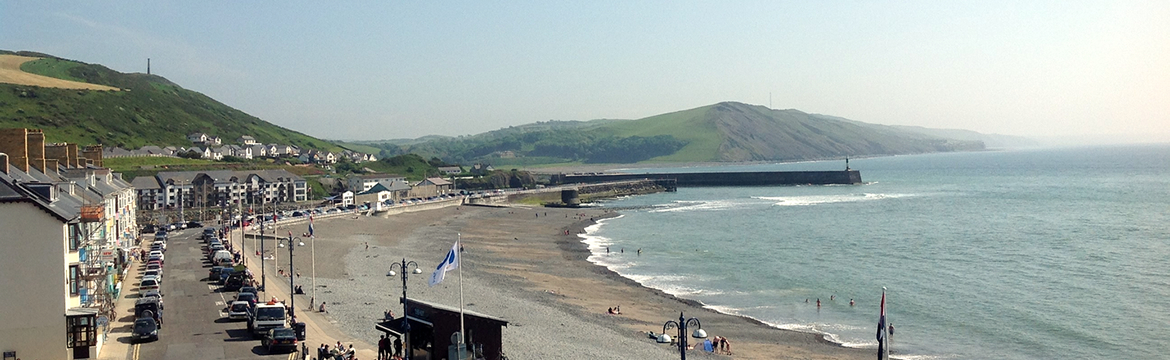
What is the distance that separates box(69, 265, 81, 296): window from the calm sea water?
86.9 feet

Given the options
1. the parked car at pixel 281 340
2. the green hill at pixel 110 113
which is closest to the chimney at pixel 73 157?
the parked car at pixel 281 340

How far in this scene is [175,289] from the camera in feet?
119

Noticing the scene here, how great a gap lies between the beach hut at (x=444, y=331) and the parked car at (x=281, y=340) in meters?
4.22

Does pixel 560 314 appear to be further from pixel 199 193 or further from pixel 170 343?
pixel 199 193

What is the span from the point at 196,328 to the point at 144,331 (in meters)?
2.44

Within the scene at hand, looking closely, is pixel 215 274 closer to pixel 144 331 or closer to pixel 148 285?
pixel 148 285

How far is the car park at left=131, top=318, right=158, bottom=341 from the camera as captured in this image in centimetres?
2544

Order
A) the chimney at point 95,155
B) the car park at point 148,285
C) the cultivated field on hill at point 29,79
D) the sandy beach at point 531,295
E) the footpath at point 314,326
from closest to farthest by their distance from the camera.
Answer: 1. the footpath at point 314,326
2. the sandy beach at point 531,295
3. the car park at point 148,285
4. the chimney at point 95,155
5. the cultivated field on hill at point 29,79

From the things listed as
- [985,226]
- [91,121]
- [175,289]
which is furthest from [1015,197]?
[91,121]

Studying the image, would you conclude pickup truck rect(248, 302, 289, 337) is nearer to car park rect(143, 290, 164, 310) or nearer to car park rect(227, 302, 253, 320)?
car park rect(227, 302, 253, 320)

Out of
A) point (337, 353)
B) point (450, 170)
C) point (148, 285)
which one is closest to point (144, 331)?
point (337, 353)

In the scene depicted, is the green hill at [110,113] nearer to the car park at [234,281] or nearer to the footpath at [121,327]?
the footpath at [121,327]

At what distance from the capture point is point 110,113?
145 metres

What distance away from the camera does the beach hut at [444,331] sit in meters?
20.5
